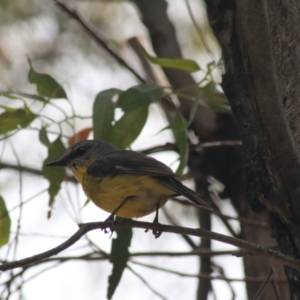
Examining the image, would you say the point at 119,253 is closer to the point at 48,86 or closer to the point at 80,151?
the point at 80,151

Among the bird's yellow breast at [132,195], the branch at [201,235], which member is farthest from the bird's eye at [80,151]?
the branch at [201,235]

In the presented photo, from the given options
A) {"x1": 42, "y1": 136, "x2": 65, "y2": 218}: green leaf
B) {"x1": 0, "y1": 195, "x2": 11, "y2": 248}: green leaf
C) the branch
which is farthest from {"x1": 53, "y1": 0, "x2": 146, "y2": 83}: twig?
the branch

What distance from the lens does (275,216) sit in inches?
101

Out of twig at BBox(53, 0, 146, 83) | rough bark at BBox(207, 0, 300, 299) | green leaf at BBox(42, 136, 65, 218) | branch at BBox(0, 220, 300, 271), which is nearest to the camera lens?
branch at BBox(0, 220, 300, 271)

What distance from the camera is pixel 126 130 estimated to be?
3.63m

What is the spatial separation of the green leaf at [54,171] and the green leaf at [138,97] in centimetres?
49

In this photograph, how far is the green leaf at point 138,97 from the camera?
3.54 m

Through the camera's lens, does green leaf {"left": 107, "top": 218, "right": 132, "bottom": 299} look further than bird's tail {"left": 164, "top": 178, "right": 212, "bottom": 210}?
Yes

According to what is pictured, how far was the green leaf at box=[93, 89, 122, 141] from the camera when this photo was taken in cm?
354

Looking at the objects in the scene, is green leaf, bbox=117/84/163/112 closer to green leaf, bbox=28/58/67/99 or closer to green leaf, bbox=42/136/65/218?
green leaf, bbox=28/58/67/99

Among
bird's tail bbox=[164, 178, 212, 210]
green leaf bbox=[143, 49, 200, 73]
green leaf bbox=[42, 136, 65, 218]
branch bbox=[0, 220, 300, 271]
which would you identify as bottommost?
branch bbox=[0, 220, 300, 271]

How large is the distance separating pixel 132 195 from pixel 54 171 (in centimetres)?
69

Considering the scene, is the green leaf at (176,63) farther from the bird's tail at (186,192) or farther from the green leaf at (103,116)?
the bird's tail at (186,192)

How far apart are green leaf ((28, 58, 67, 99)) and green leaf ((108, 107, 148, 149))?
1.22 ft
